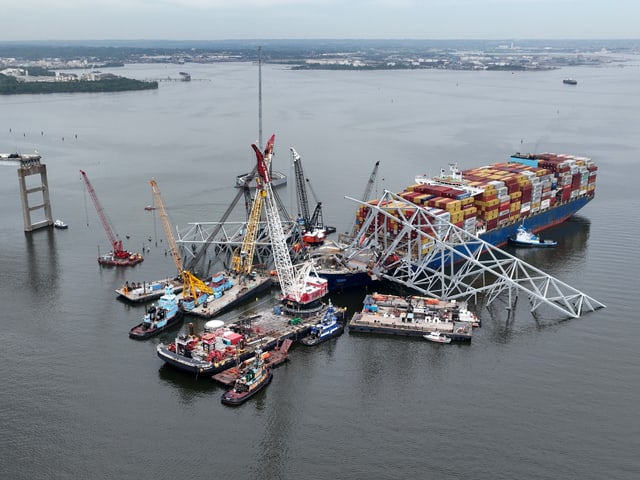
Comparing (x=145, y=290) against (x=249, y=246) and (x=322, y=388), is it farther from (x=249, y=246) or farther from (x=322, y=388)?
(x=322, y=388)

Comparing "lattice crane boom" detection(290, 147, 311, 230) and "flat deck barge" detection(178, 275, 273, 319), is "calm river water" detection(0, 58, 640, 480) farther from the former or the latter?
"lattice crane boom" detection(290, 147, 311, 230)

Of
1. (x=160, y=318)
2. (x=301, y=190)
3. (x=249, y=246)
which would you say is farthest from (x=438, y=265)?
(x=160, y=318)

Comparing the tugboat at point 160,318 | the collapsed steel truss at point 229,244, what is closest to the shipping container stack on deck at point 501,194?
the collapsed steel truss at point 229,244

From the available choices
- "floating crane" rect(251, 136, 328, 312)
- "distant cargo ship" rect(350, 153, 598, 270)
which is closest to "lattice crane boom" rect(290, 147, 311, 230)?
"distant cargo ship" rect(350, 153, 598, 270)

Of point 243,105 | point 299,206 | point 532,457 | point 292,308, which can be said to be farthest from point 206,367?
point 243,105

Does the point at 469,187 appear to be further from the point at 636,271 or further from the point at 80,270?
the point at 80,270

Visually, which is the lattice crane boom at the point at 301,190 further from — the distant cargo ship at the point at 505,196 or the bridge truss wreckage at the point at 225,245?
the distant cargo ship at the point at 505,196
